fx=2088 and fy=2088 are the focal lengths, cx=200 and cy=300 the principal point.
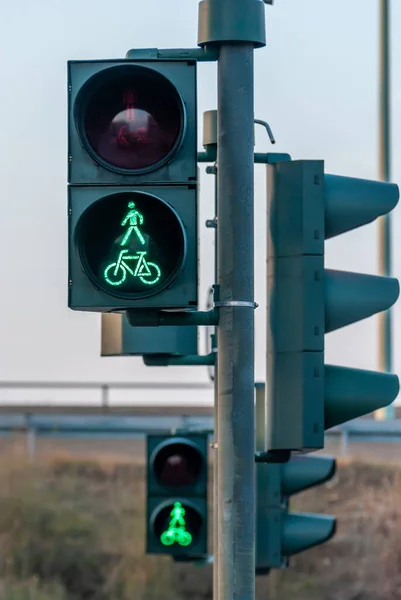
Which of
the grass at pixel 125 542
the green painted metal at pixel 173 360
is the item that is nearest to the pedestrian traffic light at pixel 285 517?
the green painted metal at pixel 173 360

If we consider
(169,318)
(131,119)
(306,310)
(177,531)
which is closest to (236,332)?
(169,318)

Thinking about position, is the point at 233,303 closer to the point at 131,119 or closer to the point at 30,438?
the point at 131,119

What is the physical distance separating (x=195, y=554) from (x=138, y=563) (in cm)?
1295

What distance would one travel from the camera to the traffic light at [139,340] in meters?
Result: 14.4

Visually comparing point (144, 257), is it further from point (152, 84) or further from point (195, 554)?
point (195, 554)

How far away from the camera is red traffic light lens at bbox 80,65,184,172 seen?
8.12m

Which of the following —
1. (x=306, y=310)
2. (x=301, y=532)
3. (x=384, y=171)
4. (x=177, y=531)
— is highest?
(x=384, y=171)

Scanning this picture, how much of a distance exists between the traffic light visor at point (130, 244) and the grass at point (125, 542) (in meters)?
19.0

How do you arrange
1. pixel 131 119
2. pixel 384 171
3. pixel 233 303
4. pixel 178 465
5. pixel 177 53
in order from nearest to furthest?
pixel 131 119
pixel 233 303
pixel 177 53
pixel 178 465
pixel 384 171

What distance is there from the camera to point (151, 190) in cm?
805

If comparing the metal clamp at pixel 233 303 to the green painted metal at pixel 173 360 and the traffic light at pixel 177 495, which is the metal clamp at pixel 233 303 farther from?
the traffic light at pixel 177 495

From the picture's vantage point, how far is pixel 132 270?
317 inches

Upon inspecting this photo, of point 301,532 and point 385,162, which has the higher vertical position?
point 385,162

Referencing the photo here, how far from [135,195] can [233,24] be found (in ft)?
3.00
